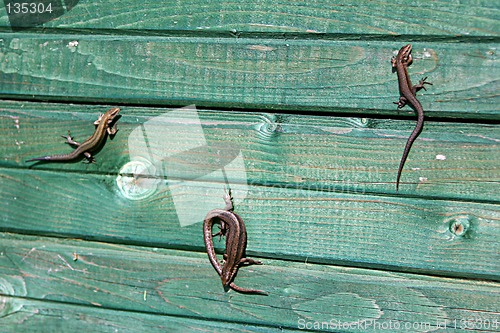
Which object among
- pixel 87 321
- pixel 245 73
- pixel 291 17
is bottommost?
pixel 87 321

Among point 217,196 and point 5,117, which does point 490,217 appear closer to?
point 217,196

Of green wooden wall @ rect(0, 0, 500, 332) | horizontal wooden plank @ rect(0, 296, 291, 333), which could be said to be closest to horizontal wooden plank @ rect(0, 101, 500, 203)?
green wooden wall @ rect(0, 0, 500, 332)

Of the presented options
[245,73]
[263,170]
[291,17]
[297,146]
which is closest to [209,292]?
[263,170]

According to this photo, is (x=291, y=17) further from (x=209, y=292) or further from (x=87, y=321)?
(x=87, y=321)

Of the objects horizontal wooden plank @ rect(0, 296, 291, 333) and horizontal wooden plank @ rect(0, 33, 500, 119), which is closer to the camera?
horizontal wooden plank @ rect(0, 33, 500, 119)

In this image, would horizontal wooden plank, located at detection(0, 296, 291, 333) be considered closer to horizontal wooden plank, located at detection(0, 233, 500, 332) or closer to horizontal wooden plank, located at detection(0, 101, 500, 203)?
horizontal wooden plank, located at detection(0, 233, 500, 332)

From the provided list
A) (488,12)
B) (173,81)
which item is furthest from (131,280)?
(488,12)
